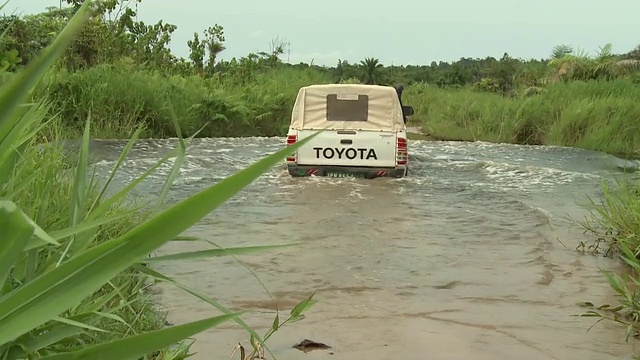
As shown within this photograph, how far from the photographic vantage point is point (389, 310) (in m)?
5.42

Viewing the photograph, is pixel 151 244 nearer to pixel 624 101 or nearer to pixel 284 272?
pixel 284 272

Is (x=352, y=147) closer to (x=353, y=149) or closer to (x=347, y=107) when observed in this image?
(x=353, y=149)

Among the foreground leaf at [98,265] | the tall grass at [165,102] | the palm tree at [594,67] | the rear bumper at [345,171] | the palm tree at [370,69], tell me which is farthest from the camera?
the palm tree at [370,69]

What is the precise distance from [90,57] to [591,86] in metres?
15.2

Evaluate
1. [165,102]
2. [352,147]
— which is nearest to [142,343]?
[352,147]

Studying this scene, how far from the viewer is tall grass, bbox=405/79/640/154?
17578 mm

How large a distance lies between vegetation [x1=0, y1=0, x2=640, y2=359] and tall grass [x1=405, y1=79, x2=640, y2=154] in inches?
1.6

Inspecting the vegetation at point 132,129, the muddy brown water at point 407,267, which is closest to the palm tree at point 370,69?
the vegetation at point 132,129

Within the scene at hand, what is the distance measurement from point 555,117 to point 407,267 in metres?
13.8

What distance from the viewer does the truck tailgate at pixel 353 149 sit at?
11336 millimetres

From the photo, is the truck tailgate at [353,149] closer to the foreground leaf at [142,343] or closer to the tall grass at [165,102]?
the tall grass at [165,102]

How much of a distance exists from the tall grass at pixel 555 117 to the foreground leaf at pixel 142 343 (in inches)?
679

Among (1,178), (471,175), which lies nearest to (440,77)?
(471,175)

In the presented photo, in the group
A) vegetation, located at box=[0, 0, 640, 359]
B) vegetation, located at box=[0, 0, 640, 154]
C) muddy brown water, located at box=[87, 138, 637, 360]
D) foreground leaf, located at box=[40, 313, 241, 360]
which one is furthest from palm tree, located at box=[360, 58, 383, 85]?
foreground leaf, located at box=[40, 313, 241, 360]
